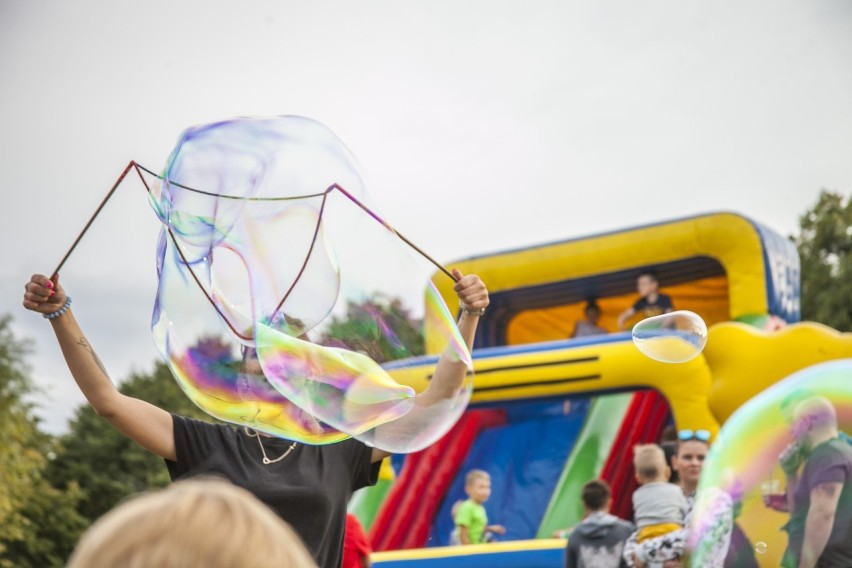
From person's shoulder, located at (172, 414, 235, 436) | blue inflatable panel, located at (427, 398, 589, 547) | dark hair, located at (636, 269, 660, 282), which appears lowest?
blue inflatable panel, located at (427, 398, 589, 547)

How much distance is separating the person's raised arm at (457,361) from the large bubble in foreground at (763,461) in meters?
1.25

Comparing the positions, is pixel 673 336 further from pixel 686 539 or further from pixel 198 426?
pixel 198 426

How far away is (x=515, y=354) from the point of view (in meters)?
9.80

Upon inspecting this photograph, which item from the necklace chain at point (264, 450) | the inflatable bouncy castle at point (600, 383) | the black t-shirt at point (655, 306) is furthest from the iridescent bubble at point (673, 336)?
the black t-shirt at point (655, 306)

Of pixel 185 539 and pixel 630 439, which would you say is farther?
pixel 630 439

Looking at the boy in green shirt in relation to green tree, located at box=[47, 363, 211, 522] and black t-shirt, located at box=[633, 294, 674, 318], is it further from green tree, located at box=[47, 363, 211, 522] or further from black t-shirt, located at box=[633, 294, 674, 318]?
green tree, located at box=[47, 363, 211, 522]

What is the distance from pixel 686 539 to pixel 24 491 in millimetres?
23354

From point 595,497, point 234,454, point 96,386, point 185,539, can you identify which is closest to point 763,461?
point 234,454

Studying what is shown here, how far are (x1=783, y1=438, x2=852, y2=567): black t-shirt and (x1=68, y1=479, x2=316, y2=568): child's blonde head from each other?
8.81 ft

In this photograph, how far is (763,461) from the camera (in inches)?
141

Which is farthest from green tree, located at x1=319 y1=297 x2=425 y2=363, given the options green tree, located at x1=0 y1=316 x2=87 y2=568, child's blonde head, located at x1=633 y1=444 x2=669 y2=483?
green tree, located at x1=0 y1=316 x2=87 y2=568

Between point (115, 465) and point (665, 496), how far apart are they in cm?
2830

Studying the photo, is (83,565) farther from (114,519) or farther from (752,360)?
(752,360)

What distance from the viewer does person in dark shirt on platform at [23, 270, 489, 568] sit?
2.44 metres
